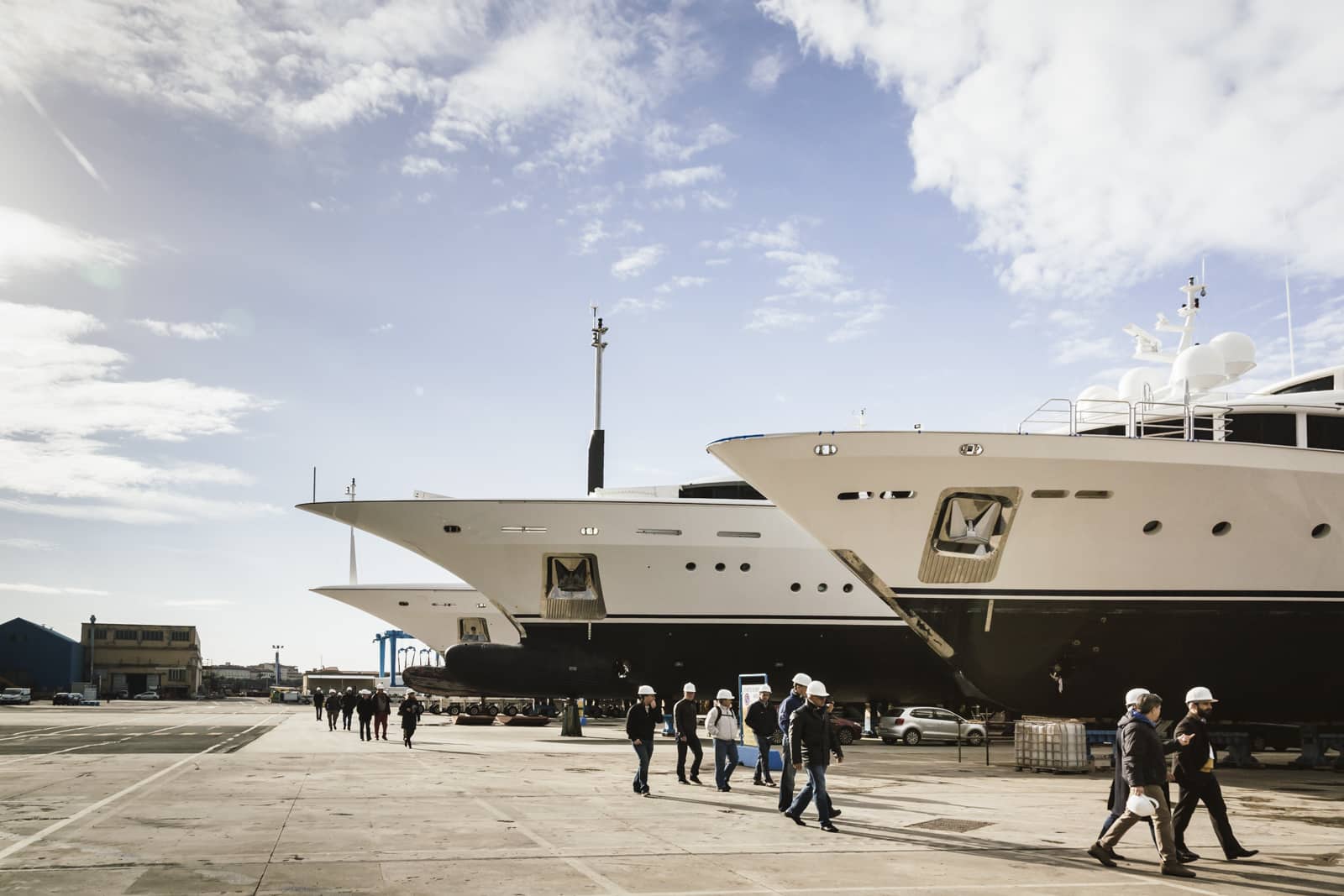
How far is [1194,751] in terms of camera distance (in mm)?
9094

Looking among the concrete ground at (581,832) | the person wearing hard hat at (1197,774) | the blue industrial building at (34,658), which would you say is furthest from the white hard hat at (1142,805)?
the blue industrial building at (34,658)

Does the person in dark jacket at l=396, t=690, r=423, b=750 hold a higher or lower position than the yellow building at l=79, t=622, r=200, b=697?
higher

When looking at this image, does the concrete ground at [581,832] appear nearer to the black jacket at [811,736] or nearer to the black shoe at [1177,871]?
the black shoe at [1177,871]

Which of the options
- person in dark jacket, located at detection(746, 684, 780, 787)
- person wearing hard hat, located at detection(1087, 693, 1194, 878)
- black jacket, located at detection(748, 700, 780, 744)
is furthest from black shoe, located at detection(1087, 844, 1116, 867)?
black jacket, located at detection(748, 700, 780, 744)

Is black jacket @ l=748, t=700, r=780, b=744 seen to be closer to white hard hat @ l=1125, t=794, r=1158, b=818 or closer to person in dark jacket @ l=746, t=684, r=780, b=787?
person in dark jacket @ l=746, t=684, r=780, b=787

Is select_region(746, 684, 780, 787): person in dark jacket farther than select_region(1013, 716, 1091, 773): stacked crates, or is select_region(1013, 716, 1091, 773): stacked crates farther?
select_region(1013, 716, 1091, 773): stacked crates

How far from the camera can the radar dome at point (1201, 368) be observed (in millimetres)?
22906

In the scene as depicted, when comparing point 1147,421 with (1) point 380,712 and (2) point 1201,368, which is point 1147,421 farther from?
(1) point 380,712

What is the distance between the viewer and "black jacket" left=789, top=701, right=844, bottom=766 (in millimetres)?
10539

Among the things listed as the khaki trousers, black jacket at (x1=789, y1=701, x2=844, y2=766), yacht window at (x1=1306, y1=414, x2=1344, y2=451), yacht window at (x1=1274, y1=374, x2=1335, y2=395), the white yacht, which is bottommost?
the khaki trousers

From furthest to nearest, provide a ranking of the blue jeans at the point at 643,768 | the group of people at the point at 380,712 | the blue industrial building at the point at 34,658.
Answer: the blue industrial building at the point at 34,658
the group of people at the point at 380,712
the blue jeans at the point at 643,768

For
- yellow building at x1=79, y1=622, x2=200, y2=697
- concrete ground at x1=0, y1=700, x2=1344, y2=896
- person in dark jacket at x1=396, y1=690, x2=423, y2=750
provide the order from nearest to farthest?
concrete ground at x1=0, y1=700, x2=1344, y2=896, person in dark jacket at x1=396, y1=690, x2=423, y2=750, yellow building at x1=79, y1=622, x2=200, y2=697

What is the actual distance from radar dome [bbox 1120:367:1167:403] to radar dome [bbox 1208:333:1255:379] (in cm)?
136

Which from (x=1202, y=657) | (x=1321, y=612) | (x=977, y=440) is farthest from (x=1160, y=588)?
(x=977, y=440)
